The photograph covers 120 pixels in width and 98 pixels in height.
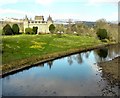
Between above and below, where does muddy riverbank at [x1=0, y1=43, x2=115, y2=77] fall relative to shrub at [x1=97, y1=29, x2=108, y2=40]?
below

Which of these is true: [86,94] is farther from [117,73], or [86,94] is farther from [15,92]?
[117,73]

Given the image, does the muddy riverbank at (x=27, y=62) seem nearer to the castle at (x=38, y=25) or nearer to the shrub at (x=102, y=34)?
the shrub at (x=102, y=34)

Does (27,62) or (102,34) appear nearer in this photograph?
(27,62)

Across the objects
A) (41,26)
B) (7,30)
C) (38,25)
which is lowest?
(7,30)

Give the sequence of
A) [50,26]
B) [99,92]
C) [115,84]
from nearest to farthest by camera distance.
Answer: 1. [99,92]
2. [115,84]
3. [50,26]

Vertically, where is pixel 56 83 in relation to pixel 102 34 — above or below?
below

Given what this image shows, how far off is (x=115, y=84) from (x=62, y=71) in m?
13.5

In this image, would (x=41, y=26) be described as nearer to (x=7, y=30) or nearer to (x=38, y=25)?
(x=38, y=25)

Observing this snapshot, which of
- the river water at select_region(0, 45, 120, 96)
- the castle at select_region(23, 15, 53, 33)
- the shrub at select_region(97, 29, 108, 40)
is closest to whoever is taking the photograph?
the river water at select_region(0, 45, 120, 96)

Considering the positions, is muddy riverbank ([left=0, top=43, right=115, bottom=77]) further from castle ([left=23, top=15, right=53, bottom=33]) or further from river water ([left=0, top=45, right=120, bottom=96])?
castle ([left=23, top=15, right=53, bottom=33])

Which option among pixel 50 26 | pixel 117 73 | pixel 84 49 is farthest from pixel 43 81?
pixel 50 26

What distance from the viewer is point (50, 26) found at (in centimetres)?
11494

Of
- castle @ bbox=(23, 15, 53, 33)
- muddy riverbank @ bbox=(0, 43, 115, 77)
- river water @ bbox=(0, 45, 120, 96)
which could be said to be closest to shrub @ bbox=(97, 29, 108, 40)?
castle @ bbox=(23, 15, 53, 33)

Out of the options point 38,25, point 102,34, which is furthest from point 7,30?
point 102,34
